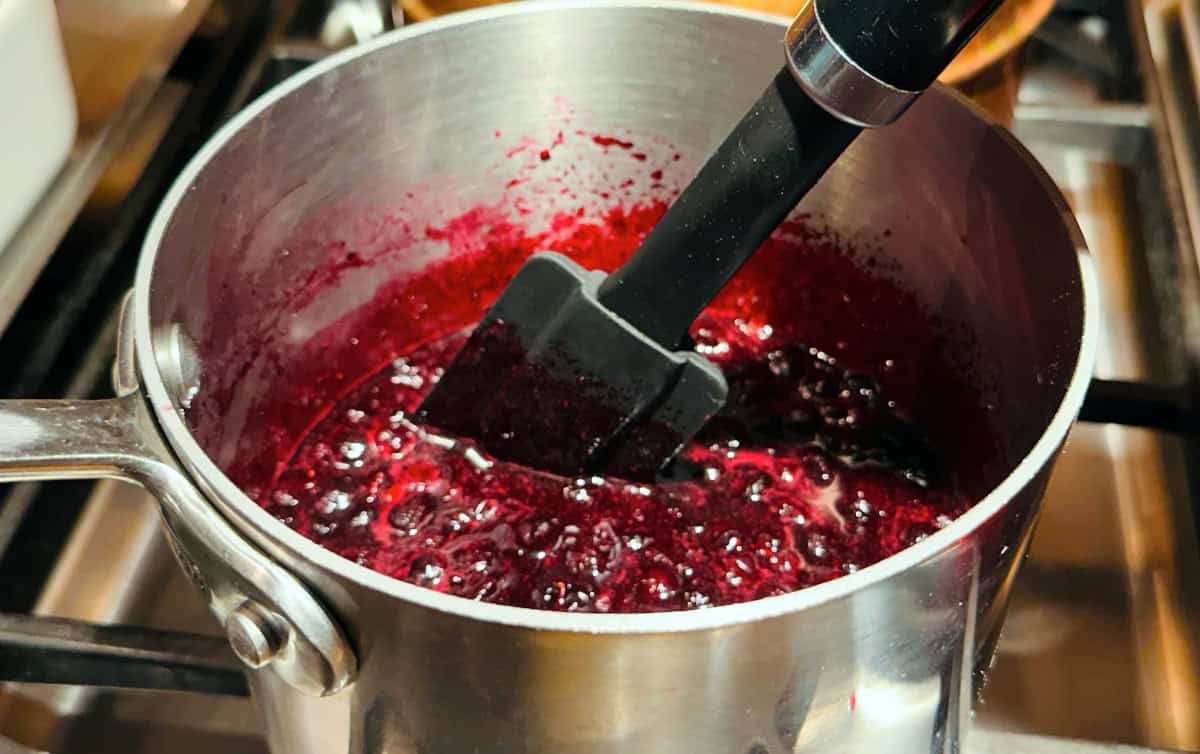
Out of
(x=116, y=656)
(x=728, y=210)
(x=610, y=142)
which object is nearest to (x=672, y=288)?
(x=728, y=210)

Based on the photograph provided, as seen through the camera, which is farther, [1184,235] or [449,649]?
[1184,235]

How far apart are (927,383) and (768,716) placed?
14.7 inches

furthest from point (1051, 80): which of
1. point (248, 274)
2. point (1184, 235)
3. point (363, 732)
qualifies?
point (363, 732)

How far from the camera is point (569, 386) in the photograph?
64 cm

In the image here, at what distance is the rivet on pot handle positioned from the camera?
0.37 metres

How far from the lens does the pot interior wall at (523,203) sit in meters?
0.56

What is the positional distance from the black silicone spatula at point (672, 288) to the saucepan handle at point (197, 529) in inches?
9.8

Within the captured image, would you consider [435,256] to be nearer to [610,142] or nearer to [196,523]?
[610,142]

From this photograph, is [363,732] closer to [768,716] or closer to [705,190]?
[768,716]

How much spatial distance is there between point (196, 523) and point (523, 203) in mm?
405

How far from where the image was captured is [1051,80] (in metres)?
0.87

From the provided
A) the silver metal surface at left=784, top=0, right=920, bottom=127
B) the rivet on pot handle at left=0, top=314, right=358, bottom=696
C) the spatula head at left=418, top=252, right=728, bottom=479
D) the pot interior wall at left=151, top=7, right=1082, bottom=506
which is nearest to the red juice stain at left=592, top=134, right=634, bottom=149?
the pot interior wall at left=151, top=7, right=1082, bottom=506

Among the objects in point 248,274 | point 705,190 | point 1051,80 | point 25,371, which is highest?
point 1051,80

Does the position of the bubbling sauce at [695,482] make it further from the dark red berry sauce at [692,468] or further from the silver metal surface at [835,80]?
the silver metal surface at [835,80]
